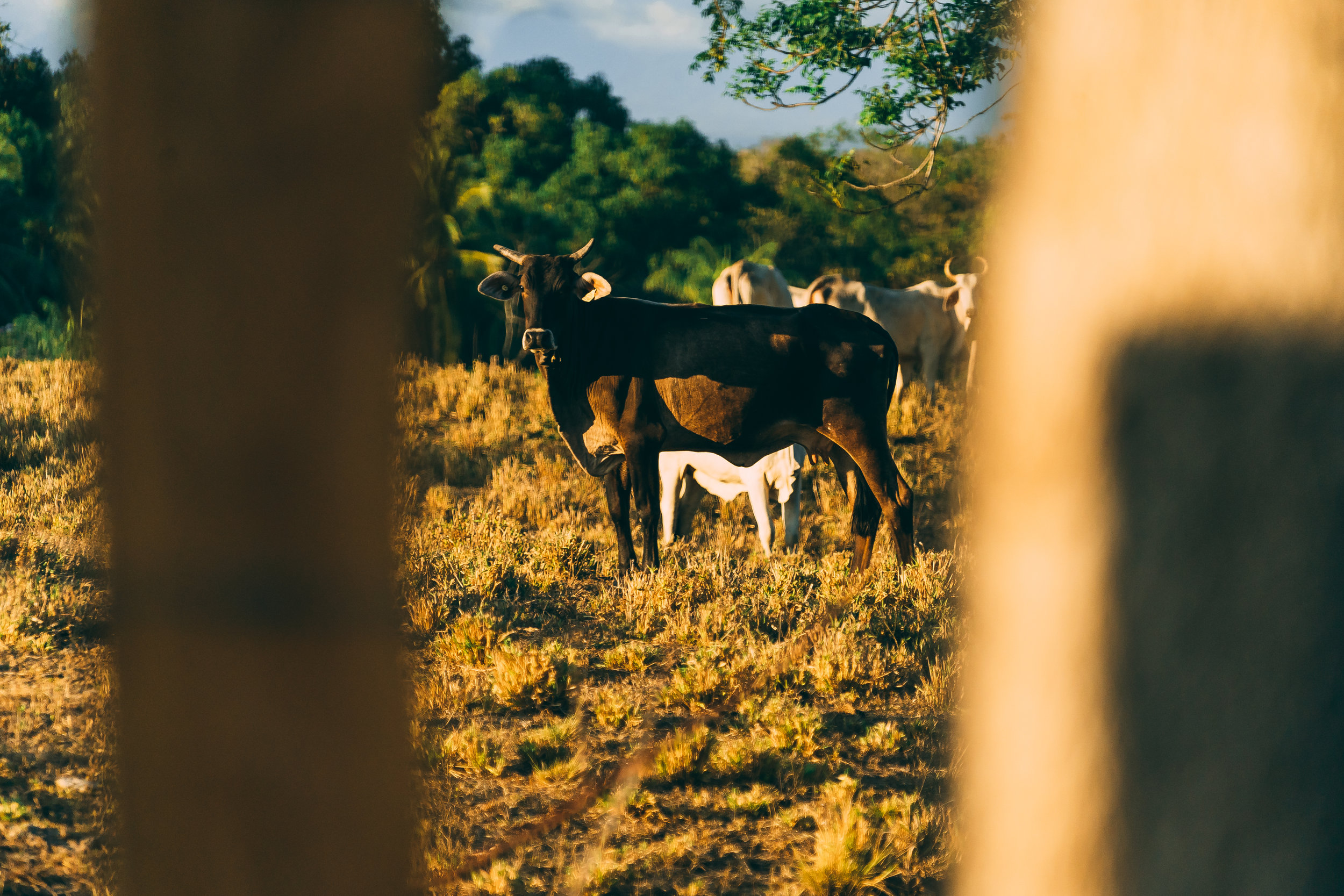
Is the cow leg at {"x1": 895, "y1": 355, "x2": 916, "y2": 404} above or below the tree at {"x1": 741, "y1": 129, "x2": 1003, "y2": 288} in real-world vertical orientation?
below

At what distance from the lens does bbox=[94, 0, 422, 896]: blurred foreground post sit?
75 centimetres

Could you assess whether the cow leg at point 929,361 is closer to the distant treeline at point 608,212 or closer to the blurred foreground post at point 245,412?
the distant treeline at point 608,212

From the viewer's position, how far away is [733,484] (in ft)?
25.6

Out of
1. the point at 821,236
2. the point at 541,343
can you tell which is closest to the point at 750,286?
the point at 541,343

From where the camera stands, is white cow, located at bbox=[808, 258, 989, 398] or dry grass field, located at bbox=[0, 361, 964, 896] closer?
dry grass field, located at bbox=[0, 361, 964, 896]

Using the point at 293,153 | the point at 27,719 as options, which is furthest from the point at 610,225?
the point at 293,153

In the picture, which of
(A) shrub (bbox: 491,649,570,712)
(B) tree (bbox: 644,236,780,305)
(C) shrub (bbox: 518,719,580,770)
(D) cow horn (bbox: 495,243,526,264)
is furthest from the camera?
(B) tree (bbox: 644,236,780,305)

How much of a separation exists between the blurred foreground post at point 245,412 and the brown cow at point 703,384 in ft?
18.7

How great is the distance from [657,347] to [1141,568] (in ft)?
20.2

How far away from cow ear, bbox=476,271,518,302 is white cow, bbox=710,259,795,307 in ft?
15.8

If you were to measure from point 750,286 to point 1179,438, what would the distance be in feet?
36.2

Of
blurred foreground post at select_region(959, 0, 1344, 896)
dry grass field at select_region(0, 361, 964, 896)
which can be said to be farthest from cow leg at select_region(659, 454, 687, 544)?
blurred foreground post at select_region(959, 0, 1344, 896)

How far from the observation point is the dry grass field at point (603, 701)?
88.1 inches

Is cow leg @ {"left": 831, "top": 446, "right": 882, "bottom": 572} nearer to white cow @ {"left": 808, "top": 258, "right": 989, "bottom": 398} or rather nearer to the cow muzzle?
the cow muzzle
